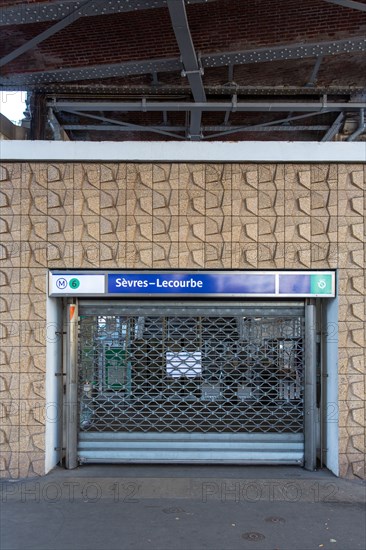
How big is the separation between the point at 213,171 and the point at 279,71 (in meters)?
7.83

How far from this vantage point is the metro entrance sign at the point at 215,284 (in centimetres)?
571

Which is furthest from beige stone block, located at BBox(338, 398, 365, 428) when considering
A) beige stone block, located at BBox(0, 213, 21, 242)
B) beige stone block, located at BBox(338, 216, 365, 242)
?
beige stone block, located at BBox(0, 213, 21, 242)

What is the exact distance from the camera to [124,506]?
4883 mm

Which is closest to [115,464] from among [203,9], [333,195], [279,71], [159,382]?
[159,382]

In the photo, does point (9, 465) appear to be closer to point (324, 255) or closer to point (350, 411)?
point (350, 411)

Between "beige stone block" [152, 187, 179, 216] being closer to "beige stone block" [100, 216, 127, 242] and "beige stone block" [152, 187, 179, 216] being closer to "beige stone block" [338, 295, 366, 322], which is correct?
"beige stone block" [100, 216, 127, 242]

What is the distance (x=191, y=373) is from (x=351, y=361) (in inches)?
70.7

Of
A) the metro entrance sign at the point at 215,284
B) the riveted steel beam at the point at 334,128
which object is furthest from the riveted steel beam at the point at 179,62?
the metro entrance sign at the point at 215,284

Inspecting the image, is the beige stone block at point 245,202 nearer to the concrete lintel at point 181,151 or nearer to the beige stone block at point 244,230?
the beige stone block at point 244,230

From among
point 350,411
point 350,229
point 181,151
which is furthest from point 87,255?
point 350,411

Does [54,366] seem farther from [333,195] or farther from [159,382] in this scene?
[333,195]

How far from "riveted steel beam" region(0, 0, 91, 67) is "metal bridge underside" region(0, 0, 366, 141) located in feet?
0.07

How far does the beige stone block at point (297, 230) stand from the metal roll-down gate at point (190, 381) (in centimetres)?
76

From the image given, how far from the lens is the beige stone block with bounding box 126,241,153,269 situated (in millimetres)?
5695
